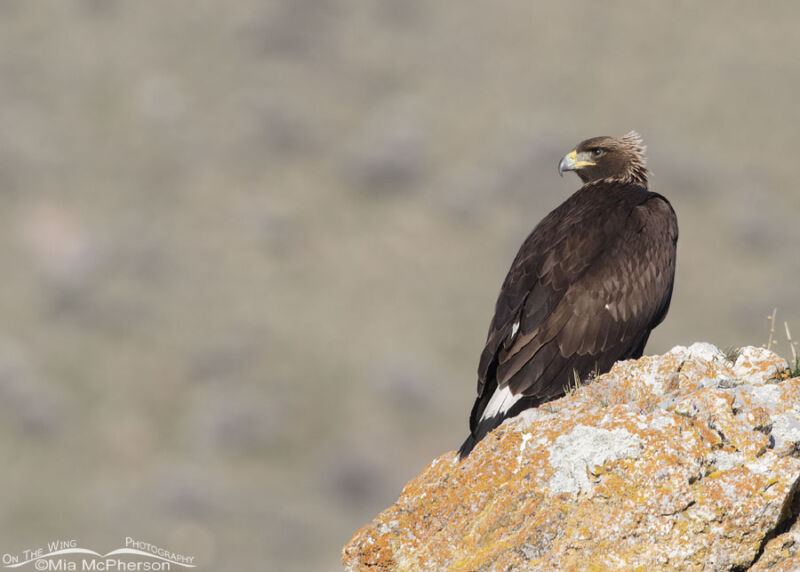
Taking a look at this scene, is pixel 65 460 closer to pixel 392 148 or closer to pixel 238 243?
pixel 238 243

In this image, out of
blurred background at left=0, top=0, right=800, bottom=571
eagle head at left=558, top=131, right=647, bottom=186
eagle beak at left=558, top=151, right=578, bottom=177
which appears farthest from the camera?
blurred background at left=0, top=0, right=800, bottom=571

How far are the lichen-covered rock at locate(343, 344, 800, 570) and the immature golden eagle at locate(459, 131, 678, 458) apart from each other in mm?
1149

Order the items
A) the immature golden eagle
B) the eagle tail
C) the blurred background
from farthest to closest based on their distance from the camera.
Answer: the blurred background → the immature golden eagle → the eagle tail

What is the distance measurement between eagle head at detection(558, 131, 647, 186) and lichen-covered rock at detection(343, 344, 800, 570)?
4.34 meters

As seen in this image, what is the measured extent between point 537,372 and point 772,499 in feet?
8.34

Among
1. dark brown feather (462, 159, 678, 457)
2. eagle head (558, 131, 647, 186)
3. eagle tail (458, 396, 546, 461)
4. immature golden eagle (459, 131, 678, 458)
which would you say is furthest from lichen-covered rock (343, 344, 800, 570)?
eagle head (558, 131, 647, 186)

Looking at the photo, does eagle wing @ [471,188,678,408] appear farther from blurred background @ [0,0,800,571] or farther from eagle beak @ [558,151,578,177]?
blurred background @ [0,0,800,571]

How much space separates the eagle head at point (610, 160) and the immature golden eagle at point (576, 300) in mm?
1134

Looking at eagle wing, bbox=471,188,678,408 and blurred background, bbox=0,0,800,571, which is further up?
blurred background, bbox=0,0,800,571

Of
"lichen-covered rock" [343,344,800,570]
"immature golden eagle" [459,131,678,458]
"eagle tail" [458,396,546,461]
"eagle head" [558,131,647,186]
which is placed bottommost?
"lichen-covered rock" [343,344,800,570]

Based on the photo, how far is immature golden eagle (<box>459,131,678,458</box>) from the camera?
26.6 ft

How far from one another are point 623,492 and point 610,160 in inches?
216

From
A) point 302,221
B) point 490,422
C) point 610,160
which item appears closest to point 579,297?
point 490,422

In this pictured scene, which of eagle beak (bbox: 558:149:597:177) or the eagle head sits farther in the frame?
eagle beak (bbox: 558:149:597:177)
